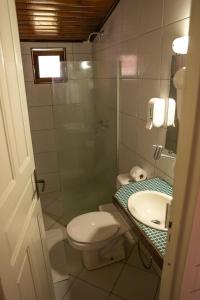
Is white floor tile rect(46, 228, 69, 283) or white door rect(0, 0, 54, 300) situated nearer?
white door rect(0, 0, 54, 300)

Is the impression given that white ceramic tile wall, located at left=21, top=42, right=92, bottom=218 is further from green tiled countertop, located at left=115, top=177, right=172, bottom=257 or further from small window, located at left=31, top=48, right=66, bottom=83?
green tiled countertop, located at left=115, top=177, right=172, bottom=257

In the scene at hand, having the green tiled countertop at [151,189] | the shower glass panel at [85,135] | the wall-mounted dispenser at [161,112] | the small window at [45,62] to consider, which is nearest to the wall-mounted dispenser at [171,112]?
the wall-mounted dispenser at [161,112]

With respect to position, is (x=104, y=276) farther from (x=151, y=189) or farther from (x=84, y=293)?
(x=151, y=189)

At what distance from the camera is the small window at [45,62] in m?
2.56

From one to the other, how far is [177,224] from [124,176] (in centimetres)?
127

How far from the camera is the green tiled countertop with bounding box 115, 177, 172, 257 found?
3.32ft

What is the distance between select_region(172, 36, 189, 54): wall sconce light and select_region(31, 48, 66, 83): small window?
168 centimetres

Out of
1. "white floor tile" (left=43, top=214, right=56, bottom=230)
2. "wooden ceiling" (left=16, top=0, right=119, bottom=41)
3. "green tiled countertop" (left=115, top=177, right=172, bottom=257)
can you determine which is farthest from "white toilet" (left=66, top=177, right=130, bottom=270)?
"wooden ceiling" (left=16, top=0, right=119, bottom=41)

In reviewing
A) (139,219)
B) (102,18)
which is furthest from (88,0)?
(139,219)

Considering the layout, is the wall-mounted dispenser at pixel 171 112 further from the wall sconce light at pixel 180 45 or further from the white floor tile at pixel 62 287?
the white floor tile at pixel 62 287

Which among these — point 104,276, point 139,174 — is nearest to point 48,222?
point 104,276

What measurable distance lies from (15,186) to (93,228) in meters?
1.01

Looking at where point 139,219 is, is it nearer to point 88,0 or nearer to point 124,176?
point 124,176

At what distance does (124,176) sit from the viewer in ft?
6.33
